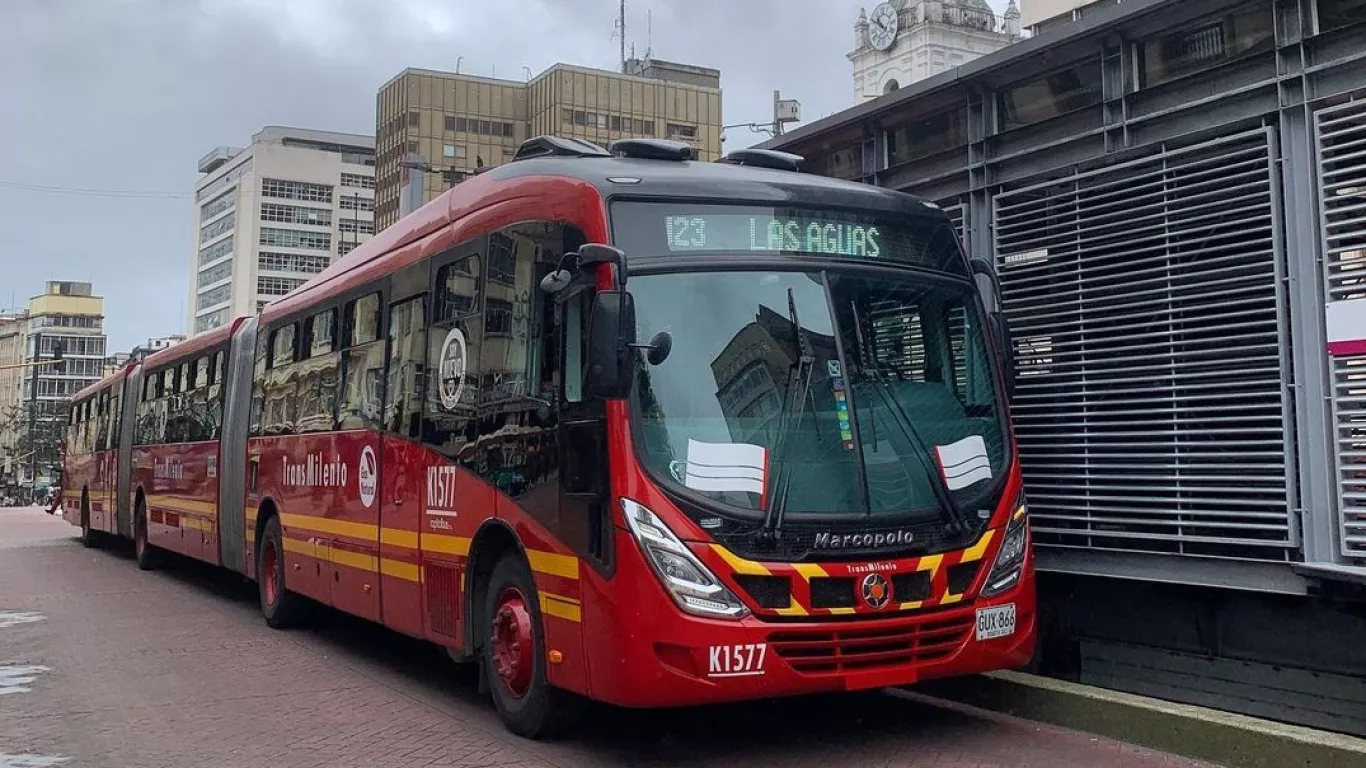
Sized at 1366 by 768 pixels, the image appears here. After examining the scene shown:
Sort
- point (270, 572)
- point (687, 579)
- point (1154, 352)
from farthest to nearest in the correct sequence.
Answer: point (270, 572), point (1154, 352), point (687, 579)

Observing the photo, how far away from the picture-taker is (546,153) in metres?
8.87

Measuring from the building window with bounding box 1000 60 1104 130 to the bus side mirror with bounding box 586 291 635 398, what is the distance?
4.31m

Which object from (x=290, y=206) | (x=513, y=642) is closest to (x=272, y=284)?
(x=290, y=206)

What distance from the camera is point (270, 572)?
13.1 m

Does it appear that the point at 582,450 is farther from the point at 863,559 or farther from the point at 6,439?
the point at 6,439

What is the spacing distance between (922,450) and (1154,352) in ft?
8.21

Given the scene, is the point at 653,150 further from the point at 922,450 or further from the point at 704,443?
the point at 922,450

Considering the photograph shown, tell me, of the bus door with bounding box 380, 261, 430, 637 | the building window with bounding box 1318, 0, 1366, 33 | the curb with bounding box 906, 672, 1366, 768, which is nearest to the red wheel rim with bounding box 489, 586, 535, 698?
the bus door with bounding box 380, 261, 430, 637

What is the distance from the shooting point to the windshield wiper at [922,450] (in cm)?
683

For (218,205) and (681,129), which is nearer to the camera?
(681,129)

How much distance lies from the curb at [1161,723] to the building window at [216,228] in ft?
417

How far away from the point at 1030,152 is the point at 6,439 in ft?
493

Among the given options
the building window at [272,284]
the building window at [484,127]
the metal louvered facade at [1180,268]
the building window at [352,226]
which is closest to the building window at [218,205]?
the building window at [272,284]

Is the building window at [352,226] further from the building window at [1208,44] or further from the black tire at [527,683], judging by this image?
the black tire at [527,683]
